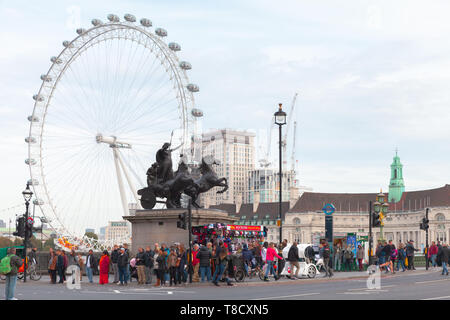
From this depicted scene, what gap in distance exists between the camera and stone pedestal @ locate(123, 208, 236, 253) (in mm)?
39250

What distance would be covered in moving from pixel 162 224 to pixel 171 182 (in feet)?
8.85

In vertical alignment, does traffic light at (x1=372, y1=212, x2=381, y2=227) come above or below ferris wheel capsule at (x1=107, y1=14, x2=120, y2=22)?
below

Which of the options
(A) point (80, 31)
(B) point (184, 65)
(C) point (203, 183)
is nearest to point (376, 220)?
(C) point (203, 183)

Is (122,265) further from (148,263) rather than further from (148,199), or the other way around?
(148,199)

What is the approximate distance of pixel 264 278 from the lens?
109 feet

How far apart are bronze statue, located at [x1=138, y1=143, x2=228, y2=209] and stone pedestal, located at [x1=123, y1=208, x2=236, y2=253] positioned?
1580 mm

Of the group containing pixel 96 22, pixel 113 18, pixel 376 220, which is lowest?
pixel 376 220

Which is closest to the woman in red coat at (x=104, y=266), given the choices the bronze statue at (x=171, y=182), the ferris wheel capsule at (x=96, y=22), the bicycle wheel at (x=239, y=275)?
the bicycle wheel at (x=239, y=275)

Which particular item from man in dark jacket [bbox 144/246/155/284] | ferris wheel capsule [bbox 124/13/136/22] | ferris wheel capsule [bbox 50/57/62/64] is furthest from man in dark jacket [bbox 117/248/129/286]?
ferris wheel capsule [bbox 124/13/136/22]

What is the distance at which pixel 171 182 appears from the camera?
4119 cm

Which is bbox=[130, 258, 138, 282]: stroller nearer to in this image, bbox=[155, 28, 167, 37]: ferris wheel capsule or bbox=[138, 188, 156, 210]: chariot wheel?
bbox=[138, 188, 156, 210]: chariot wheel

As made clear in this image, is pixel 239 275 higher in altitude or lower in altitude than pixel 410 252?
lower

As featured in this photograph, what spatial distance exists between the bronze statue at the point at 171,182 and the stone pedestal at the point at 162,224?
1.58m
